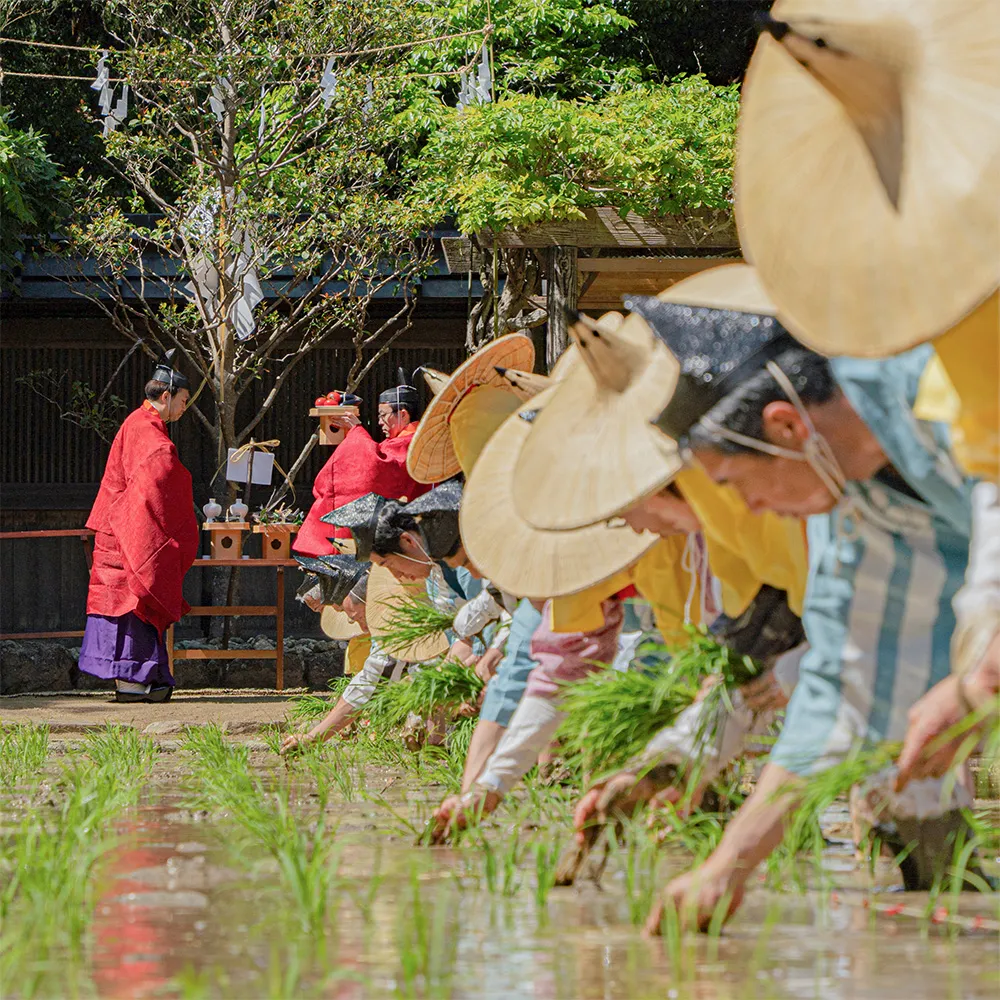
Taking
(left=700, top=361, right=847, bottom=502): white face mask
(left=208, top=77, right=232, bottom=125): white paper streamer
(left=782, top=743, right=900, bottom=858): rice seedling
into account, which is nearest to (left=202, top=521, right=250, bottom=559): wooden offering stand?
(left=208, top=77, right=232, bottom=125): white paper streamer

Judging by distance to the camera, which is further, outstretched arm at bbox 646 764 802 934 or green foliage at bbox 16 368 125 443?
green foliage at bbox 16 368 125 443

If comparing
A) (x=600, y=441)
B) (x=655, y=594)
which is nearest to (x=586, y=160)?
(x=655, y=594)

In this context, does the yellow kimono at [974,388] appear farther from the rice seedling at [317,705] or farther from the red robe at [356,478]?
the red robe at [356,478]

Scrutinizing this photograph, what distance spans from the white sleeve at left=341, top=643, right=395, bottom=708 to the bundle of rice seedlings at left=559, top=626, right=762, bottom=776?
2.93 m

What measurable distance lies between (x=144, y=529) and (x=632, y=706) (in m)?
7.34

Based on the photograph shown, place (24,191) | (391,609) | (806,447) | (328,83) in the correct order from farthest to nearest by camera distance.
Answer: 1. (24,191)
2. (328,83)
3. (391,609)
4. (806,447)

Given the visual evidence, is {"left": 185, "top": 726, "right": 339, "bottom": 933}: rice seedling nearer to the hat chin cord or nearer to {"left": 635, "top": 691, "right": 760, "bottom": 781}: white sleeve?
{"left": 635, "top": 691, "right": 760, "bottom": 781}: white sleeve

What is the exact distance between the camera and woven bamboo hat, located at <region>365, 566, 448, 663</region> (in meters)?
6.43

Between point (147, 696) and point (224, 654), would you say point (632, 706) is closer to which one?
point (147, 696)

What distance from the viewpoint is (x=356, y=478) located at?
9.64m

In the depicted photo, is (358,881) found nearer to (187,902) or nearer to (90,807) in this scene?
(187,902)

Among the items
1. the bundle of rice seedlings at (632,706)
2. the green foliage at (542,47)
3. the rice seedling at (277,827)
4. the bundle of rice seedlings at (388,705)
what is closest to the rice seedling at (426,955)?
the rice seedling at (277,827)

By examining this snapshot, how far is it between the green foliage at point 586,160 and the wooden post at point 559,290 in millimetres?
251

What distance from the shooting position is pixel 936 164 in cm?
249
